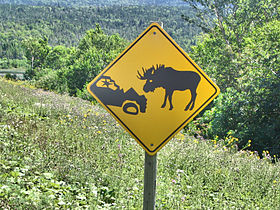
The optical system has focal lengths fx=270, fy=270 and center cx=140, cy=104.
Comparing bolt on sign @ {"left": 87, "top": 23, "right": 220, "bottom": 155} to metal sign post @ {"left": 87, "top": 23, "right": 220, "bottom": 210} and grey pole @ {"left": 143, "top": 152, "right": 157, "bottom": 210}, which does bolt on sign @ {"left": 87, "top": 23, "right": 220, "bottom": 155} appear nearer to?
metal sign post @ {"left": 87, "top": 23, "right": 220, "bottom": 210}

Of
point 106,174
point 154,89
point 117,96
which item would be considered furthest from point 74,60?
point 154,89

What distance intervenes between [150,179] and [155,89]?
684 millimetres

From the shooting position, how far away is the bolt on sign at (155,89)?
1.85 meters

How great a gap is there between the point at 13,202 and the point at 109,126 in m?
3.55

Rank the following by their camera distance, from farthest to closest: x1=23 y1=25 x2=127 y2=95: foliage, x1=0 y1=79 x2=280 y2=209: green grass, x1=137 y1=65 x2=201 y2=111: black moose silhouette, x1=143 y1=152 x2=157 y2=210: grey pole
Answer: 1. x1=23 y1=25 x2=127 y2=95: foliage
2. x1=0 y1=79 x2=280 y2=209: green grass
3. x1=143 y1=152 x2=157 y2=210: grey pole
4. x1=137 y1=65 x2=201 y2=111: black moose silhouette

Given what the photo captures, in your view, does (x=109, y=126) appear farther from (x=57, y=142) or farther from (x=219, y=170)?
(x=219, y=170)

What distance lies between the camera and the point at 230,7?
18625 mm

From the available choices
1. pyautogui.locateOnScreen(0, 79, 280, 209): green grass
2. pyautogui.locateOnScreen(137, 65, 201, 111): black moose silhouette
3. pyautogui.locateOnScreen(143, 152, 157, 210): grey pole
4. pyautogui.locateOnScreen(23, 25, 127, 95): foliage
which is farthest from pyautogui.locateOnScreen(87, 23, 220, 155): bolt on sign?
pyautogui.locateOnScreen(23, 25, 127, 95): foliage

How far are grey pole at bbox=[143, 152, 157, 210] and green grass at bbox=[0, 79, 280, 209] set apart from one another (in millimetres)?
1287

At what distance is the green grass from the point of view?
3375 millimetres

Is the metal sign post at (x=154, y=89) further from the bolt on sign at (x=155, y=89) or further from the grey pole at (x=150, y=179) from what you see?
the grey pole at (x=150, y=179)

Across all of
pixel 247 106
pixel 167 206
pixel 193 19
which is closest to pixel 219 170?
pixel 167 206

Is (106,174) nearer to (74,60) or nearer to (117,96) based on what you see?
(117,96)

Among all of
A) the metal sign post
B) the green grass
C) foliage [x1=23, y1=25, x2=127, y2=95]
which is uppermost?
foliage [x1=23, y1=25, x2=127, y2=95]
